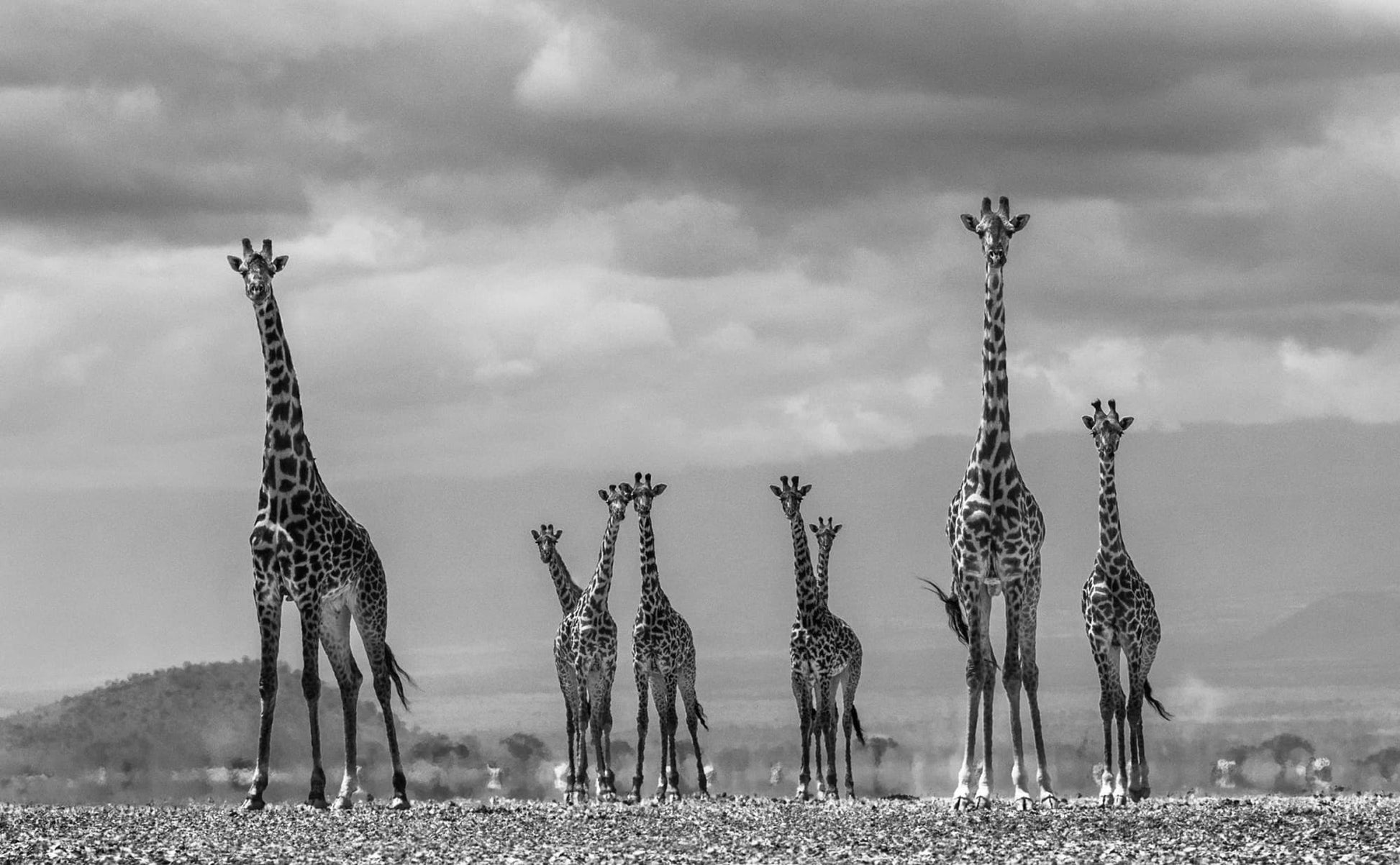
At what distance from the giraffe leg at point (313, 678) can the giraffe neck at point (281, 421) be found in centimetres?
198

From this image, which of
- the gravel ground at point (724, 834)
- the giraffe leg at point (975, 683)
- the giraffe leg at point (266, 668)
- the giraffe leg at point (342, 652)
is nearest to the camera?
the gravel ground at point (724, 834)

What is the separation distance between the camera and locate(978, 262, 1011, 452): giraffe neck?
27984 millimetres

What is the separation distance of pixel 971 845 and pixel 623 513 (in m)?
14.9

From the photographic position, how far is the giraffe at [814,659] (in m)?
35.7

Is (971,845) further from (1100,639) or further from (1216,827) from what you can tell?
(1100,639)

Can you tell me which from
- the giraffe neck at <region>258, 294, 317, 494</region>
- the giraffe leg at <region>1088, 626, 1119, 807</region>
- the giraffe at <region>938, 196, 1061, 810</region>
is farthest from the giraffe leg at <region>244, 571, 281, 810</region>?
the giraffe leg at <region>1088, 626, 1119, 807</region>

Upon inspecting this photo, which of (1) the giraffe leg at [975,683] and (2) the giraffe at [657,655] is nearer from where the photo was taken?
(1) the giraffe leg at [975,683]

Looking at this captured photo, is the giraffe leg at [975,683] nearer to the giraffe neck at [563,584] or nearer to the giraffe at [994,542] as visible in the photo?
the giraffe at [994,542]

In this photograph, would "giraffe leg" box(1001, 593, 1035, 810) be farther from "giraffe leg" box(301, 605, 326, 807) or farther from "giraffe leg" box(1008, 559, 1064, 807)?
"giraffe leg" box(301, 605, 326, 807)

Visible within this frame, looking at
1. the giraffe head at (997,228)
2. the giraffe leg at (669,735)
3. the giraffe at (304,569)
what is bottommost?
the giraffe leg at (669,735)

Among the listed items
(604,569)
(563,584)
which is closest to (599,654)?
(604,569)

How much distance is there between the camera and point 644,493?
3588cm

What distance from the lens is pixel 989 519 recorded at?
2727cm

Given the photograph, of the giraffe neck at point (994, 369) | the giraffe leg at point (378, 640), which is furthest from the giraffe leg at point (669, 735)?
the giraffe neck at point (994, 369)
